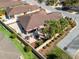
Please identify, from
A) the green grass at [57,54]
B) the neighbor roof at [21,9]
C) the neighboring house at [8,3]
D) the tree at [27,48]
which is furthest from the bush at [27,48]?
the neighboring house at [8,3]

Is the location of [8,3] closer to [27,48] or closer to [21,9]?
[21,9]

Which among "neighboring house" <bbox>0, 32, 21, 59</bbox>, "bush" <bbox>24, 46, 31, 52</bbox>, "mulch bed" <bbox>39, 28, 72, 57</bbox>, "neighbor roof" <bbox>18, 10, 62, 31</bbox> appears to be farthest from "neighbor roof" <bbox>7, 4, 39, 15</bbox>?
"neighboring house" <bbox>0, 32, 21, 59</bbox>

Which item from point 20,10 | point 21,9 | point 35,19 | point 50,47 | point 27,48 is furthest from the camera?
point 21,9

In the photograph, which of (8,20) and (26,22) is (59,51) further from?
(8,20)

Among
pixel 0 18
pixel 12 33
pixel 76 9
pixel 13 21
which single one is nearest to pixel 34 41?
pixel 12 33

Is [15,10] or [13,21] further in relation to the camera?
[15,10]

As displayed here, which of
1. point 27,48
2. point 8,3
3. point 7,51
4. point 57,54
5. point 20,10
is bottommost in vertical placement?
point 57,54

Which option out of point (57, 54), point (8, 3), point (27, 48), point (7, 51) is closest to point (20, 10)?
point (8, 3)

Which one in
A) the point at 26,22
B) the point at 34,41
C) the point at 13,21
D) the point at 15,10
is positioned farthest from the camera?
the point at 15,10
